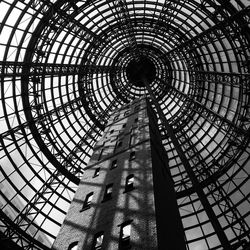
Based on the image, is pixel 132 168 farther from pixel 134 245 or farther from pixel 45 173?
pixel 45 173

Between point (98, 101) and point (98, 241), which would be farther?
point (98, 101)

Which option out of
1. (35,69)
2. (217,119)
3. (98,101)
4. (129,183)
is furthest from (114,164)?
(98,101)

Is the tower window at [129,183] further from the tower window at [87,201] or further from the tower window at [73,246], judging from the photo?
the tower window at [73,246]

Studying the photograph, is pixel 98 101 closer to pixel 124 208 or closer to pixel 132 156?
pixel 132 156

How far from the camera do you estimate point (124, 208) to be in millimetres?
14719

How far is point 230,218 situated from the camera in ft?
94.0

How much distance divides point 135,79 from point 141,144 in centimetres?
2439

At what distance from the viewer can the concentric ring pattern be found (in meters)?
24.5

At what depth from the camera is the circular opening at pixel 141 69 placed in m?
44.0

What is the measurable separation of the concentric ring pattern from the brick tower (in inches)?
322

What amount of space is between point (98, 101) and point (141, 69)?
383 inches

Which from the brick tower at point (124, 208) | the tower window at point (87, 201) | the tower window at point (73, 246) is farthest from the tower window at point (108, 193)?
the tower window at point (73, 246)

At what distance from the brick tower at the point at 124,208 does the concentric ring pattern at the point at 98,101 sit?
26.8ft

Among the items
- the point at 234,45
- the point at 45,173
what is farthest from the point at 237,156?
the point at 45,173
